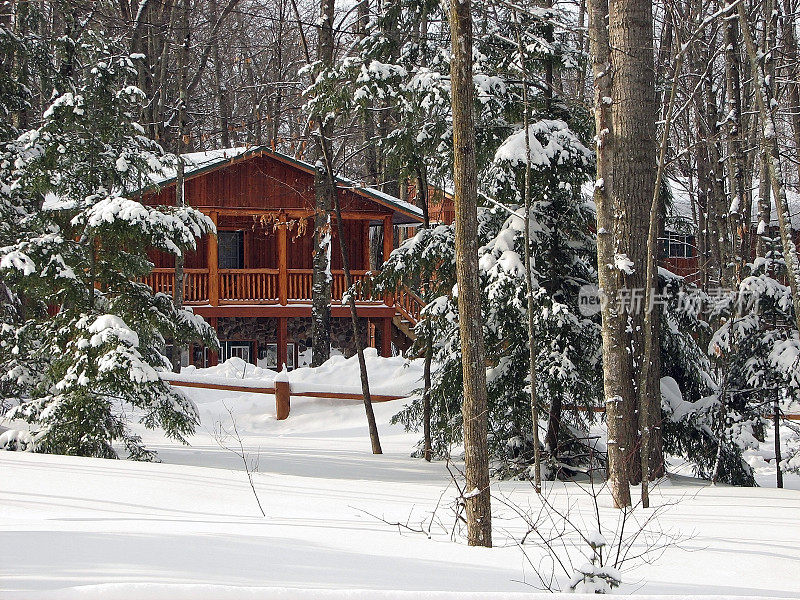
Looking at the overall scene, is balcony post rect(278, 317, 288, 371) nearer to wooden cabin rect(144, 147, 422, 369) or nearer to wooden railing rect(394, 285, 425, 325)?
wooden cabin rect(144, 147, 422, 369)

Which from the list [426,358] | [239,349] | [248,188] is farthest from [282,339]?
[426,358]

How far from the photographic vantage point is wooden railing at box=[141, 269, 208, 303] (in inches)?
857

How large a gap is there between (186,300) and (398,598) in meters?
19.5

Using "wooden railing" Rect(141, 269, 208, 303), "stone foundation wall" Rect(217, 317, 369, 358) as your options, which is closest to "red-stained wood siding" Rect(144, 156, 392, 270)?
"wooden railing" Rect(141, 269, 208, 303)

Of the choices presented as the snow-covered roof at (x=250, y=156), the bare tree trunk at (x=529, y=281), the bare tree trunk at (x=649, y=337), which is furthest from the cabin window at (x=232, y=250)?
the bare tree trunk at (x=649, y=337)

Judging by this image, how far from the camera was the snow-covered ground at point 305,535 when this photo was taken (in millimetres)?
4059

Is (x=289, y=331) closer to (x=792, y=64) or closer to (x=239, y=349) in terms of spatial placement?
(x=239, y=349)

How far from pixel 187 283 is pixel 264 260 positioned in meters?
3.36

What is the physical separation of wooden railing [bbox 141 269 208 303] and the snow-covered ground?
33.6ft

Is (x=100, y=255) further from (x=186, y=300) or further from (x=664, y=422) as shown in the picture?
(x=186, y=300)

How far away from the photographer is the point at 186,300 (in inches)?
875

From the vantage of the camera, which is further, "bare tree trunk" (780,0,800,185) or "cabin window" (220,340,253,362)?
"cabin window" (220,340,253,362)

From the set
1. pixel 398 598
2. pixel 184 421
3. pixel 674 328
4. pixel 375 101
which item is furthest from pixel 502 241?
pixel 398 598

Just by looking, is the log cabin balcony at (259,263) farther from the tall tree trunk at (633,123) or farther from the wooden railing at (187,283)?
the tall tree trunk at (633,123)
